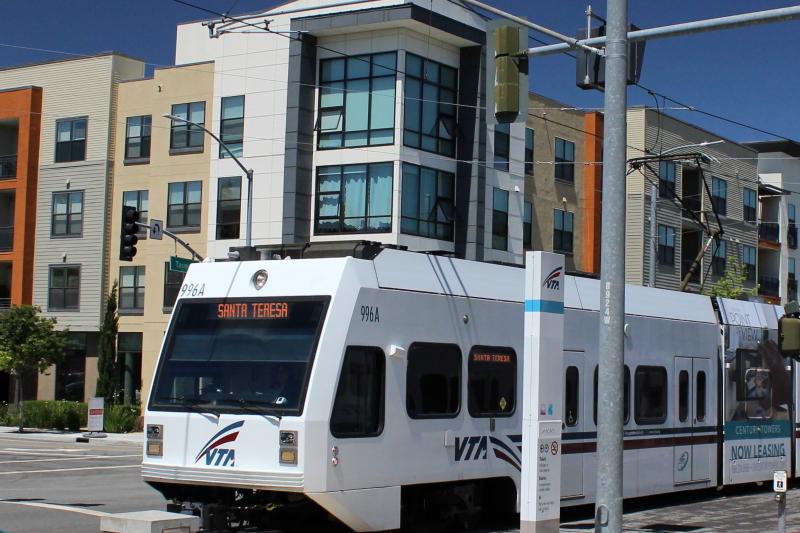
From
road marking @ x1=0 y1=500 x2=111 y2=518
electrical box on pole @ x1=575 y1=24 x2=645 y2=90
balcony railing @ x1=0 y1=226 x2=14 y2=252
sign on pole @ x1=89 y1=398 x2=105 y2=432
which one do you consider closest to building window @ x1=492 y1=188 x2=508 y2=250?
sign on pole @ x1=89 y1=398 x2=105 y2=432

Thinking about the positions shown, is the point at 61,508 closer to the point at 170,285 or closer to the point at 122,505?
the point at 122,505

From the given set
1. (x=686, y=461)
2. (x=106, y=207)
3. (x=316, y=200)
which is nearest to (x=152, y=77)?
(x=106, y=207)

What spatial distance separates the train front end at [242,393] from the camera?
1195 cm

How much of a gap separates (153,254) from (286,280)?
33.2 meters

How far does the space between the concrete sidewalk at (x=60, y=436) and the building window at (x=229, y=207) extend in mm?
7778

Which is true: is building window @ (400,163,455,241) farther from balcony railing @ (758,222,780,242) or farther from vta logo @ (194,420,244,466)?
balcony railing @ (758,222,780,242)

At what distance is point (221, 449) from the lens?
12.3 m

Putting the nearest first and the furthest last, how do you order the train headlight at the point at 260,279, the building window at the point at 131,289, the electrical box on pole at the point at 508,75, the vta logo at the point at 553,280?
the vta logo at the point at 553,280 → the electrical box on pole at the point at 508,75 → the train headlight at the point at 260,279 → the building window at the point at 131,289

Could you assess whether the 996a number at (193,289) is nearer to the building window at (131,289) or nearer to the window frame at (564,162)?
the building window at (131,289)

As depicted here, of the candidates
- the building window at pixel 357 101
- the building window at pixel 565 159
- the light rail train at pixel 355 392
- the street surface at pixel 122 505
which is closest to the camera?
the light rail train at pixel 355 392

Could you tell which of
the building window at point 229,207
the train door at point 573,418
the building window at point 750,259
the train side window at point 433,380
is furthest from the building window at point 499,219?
the train side window at point 433,380

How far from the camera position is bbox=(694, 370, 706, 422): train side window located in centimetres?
1819

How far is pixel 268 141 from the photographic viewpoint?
135ft

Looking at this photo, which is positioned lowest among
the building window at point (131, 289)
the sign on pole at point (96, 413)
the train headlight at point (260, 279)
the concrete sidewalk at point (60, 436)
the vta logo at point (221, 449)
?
the concrete sidewalk at point (60, 436)
